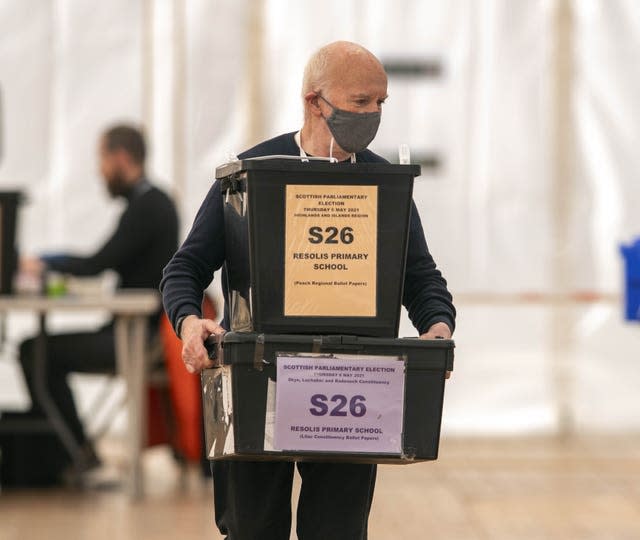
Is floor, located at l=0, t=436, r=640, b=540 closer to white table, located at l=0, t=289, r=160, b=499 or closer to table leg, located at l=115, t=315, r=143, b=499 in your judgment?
table leg, located at l=115, t=315, r=143, b=499

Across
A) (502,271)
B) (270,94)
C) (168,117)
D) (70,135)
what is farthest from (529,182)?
(70,135)

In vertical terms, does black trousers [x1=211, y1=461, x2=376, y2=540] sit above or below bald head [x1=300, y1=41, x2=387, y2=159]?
below

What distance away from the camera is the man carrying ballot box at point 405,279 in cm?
235

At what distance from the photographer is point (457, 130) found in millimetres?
7098

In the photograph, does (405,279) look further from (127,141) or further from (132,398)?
(127,141)

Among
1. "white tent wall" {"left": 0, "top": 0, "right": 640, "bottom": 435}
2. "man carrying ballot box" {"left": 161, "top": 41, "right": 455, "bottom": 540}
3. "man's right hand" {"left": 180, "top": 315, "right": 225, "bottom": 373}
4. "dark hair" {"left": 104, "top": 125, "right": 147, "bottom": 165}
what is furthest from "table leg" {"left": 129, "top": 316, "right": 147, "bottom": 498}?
"man's right hand" {"left": 180, "top": 315, "right": 225, "bottom": 373}

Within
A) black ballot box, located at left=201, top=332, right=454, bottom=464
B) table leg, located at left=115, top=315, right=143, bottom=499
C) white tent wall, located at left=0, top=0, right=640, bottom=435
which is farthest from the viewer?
white tent wall, located at left=0, top=0, right=640, bottom=435

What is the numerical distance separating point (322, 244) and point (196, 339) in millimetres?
253

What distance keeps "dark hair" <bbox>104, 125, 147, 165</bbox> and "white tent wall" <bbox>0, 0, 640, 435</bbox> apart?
1.19 m

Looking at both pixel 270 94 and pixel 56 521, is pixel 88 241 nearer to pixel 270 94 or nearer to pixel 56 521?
pixel 270 94

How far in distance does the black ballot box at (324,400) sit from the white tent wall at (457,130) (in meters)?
4.74

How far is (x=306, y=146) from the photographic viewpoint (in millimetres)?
2459

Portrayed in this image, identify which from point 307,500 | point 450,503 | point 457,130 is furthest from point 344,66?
point 457,130

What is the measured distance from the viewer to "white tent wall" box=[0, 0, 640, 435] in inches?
275
